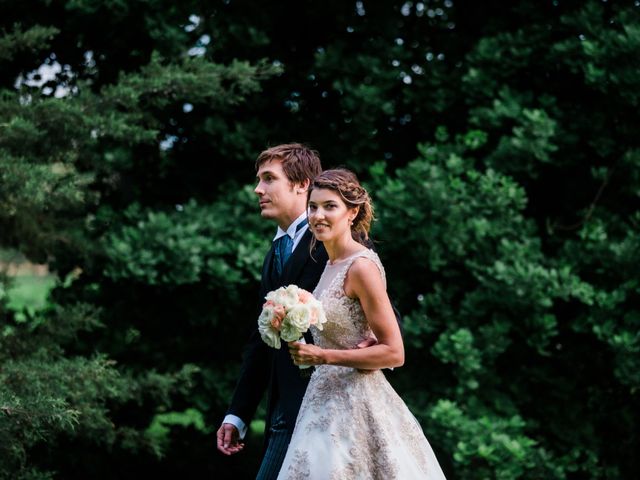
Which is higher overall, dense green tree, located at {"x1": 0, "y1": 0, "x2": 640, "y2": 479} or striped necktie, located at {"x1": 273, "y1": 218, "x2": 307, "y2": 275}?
dense green tree, located at {"x1": 0, "y1": 0, "x2": 640, "y2": 479}

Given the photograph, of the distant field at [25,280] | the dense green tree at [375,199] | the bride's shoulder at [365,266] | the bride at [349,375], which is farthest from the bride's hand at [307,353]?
the distant field at [25,280]

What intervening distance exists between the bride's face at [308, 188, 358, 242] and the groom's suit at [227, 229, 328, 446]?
11.0 inches

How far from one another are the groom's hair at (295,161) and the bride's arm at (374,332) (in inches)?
24.8

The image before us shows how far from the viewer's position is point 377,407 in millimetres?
A: 3041

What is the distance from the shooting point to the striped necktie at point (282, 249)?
11.6 ft

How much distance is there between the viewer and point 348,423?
3.01 metres


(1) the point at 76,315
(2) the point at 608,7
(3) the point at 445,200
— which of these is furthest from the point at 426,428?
(2) the point at 608,7

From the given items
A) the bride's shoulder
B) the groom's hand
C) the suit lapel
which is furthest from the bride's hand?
the groom's hand

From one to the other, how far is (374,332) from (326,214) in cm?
44

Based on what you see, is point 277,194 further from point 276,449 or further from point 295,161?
point 276,449

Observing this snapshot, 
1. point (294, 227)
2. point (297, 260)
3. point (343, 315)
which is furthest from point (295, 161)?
point (343, 315)

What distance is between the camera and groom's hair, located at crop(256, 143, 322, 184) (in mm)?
3561

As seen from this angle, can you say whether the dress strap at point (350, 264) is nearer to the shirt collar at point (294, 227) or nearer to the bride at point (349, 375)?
the bride at point (349, 375)

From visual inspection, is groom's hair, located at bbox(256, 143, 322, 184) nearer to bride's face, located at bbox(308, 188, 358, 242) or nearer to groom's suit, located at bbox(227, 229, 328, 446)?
groom's suit, located at bbox(227, 229, 328, 446)
